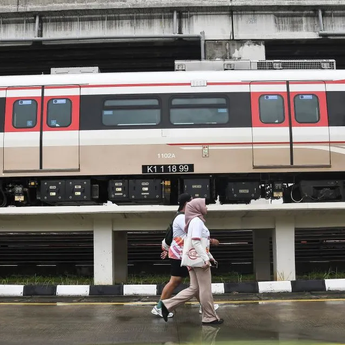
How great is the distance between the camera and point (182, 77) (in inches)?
380

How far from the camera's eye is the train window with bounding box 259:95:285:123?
9.55 meters

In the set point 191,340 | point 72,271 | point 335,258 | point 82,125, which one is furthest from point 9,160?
point 335,258

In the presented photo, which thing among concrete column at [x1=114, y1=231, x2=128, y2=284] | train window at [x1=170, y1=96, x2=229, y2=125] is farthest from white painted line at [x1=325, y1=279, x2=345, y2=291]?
concrete column at [x1=114, y1=231, x2=128, y2=284]

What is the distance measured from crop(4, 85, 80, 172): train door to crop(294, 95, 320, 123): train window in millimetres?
4681

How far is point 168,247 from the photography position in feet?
20.6

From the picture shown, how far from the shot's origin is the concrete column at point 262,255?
9.23m

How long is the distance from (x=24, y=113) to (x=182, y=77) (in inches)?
137

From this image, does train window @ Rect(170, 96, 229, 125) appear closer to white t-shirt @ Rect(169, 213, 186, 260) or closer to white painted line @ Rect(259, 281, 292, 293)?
white painted line @ Rect(259, 281, 292, 293)

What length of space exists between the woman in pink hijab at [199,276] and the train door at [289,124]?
4180 mm

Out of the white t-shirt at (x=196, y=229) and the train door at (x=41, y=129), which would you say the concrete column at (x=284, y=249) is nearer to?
the white t-shirt at (x=196, y=229)

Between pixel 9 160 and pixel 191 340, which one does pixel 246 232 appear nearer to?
pixel 9 160

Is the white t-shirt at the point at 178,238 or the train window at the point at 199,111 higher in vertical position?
the train window at the point at 199,111

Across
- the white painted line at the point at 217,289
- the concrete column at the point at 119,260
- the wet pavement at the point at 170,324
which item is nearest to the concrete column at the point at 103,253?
the concrete column at the point at 119,260

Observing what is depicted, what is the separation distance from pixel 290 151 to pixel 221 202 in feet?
6.30
